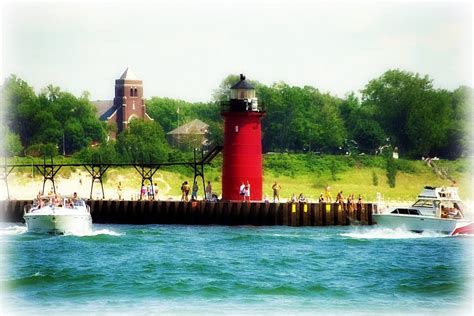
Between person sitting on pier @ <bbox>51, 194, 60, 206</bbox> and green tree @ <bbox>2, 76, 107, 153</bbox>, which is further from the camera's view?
green tree @ <bbox>2, 76, 107, 153</bbox>

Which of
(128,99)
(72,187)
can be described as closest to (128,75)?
(128,99)

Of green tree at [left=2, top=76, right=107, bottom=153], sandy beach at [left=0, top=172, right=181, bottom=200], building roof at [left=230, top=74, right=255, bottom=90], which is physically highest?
green tree at [left=2, top=76, right=107, bottom=153]

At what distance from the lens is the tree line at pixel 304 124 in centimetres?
13150

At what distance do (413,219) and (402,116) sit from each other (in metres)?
69.4

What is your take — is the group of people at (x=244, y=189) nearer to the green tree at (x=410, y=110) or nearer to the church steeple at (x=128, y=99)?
the green tree at (x=410, y=110)

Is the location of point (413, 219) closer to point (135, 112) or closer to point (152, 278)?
point (152, 278)

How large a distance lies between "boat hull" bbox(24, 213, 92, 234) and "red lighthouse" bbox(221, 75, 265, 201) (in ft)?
32.8

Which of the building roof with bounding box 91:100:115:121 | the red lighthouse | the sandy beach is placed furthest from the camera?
the building roof with bounding box 91:100:115:121

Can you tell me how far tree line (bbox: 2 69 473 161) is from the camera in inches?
5177

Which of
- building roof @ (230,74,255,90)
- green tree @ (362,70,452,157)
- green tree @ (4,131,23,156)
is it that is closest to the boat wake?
building roof @ (230,74,255,90)

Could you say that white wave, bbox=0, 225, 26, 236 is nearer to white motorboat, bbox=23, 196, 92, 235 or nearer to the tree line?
white motorboat, bbox=23, 196, 92, 235

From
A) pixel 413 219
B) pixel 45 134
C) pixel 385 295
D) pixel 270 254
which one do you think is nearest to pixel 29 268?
pixel 270 254

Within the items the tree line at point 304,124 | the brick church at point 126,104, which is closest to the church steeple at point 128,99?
the brick church at point 126,104

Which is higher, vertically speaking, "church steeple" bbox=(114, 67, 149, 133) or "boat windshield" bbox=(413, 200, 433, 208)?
"church steeple" bbox=(114, 67, 149, 133)
